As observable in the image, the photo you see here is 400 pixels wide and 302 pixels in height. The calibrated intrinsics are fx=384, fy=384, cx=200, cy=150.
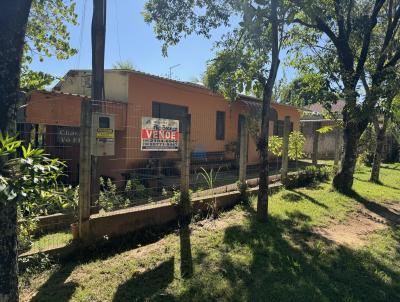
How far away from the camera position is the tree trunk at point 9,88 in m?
2.78

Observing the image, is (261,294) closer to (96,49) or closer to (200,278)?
(200,278)

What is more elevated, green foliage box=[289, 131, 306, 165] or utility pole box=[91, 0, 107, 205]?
utility pole box=[91, 0, 107, 205]

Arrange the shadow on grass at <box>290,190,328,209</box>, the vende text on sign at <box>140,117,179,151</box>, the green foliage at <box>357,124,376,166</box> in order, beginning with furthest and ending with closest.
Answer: the green foliage at <box>357,124,376,166</box> < the shadow on grass at <box>290,190,328,209</box> < the vende text on sign at <box>140,117,179,151</box>

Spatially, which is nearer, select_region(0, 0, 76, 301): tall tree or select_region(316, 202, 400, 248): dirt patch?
select_region(0, 0, 76, 301): tall tree

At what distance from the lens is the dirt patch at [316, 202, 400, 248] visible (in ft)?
20.8

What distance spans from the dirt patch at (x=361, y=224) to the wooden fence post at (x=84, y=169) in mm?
3829

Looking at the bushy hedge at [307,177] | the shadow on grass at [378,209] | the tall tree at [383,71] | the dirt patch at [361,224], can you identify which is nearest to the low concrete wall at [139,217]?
the dirt patch at [361,224]

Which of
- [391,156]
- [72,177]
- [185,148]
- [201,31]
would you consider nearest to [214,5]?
[201,31]

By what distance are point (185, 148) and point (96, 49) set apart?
3890mm

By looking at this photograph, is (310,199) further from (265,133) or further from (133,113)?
(133,113)

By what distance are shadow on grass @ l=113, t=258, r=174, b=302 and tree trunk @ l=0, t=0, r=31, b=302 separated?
1.38 meters

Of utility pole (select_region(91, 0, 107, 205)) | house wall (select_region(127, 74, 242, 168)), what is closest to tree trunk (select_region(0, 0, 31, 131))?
utility pole (select_region(91, 0, 107, 205))

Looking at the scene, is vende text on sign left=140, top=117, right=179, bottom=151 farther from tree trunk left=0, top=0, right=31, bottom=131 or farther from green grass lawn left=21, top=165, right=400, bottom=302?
tree trunk left=0, top=0, right=31, bottom=131

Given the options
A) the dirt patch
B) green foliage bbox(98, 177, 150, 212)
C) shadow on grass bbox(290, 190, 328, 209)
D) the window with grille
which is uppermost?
the window with grille
